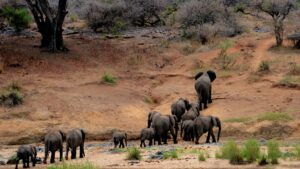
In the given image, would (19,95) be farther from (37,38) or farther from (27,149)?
(37,38)

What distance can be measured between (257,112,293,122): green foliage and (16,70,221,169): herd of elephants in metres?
2.12

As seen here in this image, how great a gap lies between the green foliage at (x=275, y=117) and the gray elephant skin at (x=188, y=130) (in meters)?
2.92

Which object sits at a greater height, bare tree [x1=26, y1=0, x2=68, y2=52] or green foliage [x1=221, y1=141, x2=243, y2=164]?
bare tree [x1=26, y1=0, x2=68, y2=52]

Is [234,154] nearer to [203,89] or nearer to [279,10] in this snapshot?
[203,89]

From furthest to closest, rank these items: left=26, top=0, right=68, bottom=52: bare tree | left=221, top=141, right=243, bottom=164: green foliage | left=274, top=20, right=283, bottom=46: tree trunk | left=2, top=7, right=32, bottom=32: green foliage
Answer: left=2, top=7, right=32, bottom=32: green foliage
left=26, top=0, right=68, bottom=52: bare tree
left=274, top=20, right=283, bottom=46: tree trunk
left=221, top=141, right=243, bottom=164: green foliage

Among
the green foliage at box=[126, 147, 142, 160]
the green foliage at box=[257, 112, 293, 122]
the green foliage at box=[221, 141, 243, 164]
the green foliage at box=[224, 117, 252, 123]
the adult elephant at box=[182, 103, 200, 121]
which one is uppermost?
the green foliage at box=[221, 141, 243, 164]

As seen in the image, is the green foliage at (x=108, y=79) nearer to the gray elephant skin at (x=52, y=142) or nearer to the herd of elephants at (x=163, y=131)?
the herd of elephants at (x=163, y=131)

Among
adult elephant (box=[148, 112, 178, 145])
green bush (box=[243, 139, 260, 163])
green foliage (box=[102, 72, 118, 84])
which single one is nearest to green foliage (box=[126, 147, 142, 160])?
green bush (box=[243, 139, 260, 163])

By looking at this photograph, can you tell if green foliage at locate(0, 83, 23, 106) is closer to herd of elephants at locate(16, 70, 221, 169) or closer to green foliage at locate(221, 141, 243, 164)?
herd of elephants at locate(16, 70, 221, 169)

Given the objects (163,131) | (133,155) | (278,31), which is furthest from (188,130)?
(278,31)

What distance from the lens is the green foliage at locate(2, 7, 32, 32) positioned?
40.9 meters

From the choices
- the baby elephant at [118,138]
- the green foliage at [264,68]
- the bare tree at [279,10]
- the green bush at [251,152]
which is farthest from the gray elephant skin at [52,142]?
the bare tree at [279,10]

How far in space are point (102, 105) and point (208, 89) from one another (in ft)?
15.3

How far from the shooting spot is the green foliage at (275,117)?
2438 centimetres
